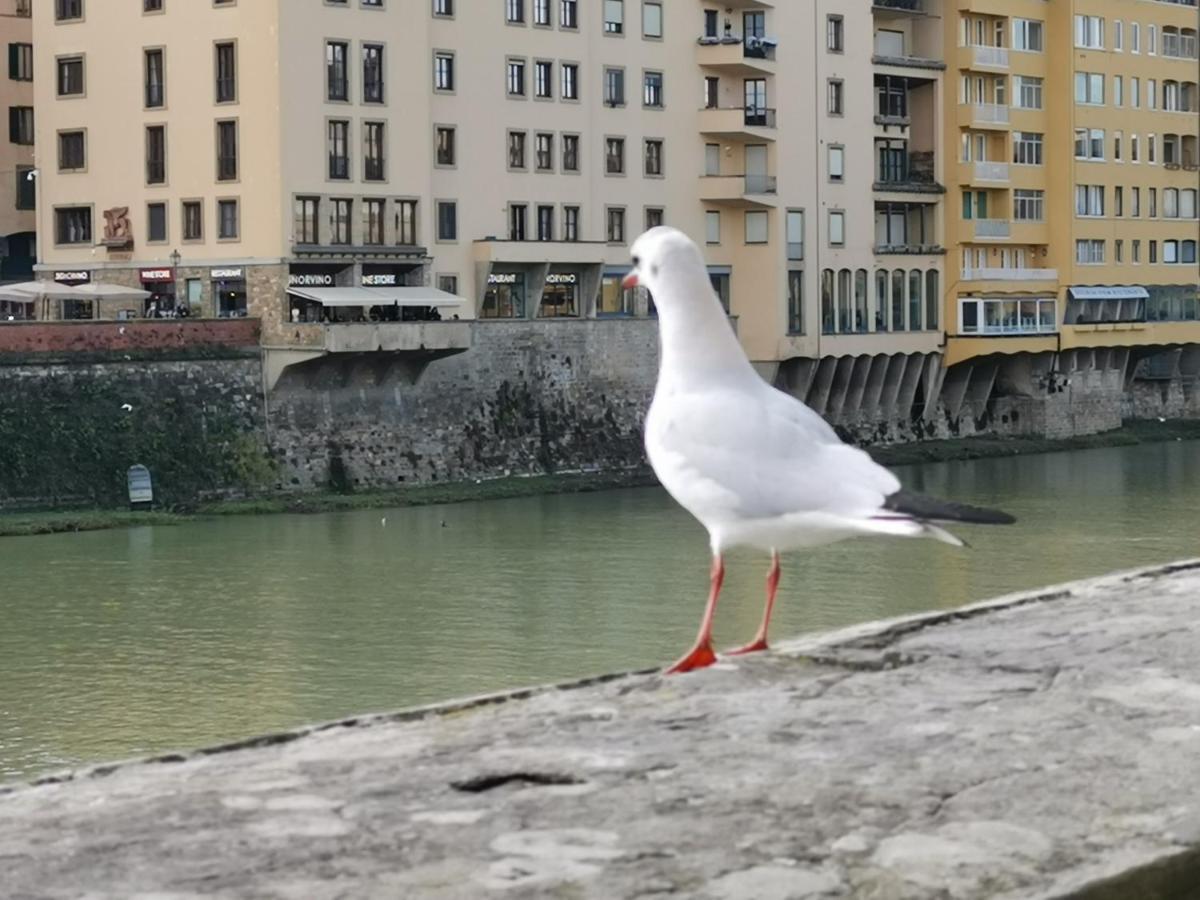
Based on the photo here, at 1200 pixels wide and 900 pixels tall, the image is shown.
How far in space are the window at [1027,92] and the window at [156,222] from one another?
92.7 ft

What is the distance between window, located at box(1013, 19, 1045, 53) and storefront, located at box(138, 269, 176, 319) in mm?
28521

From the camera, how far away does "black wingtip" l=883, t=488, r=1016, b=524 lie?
8366mm

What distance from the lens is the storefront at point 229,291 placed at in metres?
56.9

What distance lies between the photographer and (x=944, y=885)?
6.95 metres

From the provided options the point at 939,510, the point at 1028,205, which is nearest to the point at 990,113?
the point at 1028,205

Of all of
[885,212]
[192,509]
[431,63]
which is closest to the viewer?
[192,509]

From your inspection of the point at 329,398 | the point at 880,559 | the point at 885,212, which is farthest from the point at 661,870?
the point at 885,212

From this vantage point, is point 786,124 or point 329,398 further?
point 786,124

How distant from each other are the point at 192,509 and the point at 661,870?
43.3m

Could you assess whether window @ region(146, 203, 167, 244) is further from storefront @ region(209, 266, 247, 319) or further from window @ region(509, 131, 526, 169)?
window @ region(509, 131, 526, 169)

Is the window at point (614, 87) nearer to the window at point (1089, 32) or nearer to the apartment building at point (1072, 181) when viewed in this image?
the apartment building at point (1072, 181)

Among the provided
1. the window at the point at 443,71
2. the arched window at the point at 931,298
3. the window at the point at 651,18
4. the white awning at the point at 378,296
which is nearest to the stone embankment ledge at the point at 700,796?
the white awning at the point at 378,296

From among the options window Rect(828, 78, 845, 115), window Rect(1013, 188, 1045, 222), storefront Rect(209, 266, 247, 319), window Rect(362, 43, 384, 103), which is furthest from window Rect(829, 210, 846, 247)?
storefront Rect(209, 266, 247, 319)

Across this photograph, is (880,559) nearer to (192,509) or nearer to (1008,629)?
(192,509)
